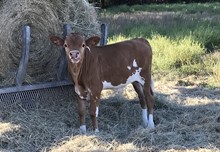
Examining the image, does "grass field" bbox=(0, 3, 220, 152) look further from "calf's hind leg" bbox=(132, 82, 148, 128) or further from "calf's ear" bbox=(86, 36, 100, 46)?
"calf's ear" bbox=(86, 36, 100, 46)

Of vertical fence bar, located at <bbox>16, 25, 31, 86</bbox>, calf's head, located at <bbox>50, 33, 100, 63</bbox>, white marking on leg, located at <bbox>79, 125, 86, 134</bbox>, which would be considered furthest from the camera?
vertical fence bar, located at <bbox>16, 25, 31, 86</bbox>

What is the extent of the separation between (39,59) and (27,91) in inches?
19.8

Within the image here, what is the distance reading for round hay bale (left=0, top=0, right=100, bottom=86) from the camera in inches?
250

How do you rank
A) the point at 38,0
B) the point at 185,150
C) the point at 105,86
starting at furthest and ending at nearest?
the point at 38,0 → the point at 105,86 → the point at 185,150

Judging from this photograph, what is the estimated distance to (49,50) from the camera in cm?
668

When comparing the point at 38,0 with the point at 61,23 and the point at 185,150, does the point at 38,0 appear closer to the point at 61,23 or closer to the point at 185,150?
the point at 61,23

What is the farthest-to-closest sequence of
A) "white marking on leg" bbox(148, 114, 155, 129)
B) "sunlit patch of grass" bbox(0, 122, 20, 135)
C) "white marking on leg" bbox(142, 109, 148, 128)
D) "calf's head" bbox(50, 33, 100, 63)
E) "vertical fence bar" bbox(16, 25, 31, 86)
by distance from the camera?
"white marking on leg" bbox(142, 109, 148, 128), "white marking on leg" bbox(148, 114, 155, 129), "vertical fence bar" bbox(16, 25, 31, 86), "sunlit patch of grass" bbox(0, 122, 20, 135), "calf's head" bbox(50, 33, 100, 63)

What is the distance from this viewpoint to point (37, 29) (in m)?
6.66

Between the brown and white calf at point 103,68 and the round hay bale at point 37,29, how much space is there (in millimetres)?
843

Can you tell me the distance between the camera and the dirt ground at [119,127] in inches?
209

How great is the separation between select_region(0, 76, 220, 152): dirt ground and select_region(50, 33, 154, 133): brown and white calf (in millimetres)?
307

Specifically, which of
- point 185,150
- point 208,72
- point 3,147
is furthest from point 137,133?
→ point 208,72

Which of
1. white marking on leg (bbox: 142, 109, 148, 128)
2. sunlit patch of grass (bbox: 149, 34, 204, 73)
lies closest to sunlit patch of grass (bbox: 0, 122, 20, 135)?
white marking on leg (bbox: 142, 109, 148, 128)

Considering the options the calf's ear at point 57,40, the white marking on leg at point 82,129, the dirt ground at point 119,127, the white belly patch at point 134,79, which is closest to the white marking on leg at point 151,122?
the dirt ground at point 119,127
